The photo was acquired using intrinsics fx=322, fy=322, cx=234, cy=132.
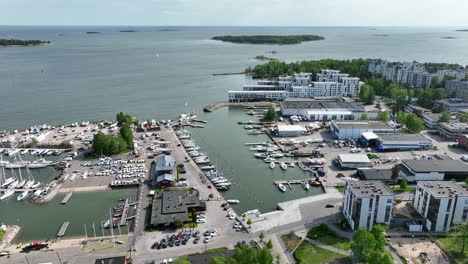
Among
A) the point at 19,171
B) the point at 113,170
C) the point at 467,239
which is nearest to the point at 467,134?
the point at 467,239

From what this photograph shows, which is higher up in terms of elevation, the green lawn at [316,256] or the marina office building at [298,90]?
the marina office building at [298,90]

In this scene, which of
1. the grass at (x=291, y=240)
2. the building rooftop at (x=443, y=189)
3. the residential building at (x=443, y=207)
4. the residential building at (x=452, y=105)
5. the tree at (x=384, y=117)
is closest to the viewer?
the grass at (x=291, y=240)

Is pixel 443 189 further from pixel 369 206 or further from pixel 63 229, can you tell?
pixel 63 229

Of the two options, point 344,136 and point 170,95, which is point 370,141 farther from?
point 170,95

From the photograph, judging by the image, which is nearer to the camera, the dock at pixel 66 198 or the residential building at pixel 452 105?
the dock at pixel 66 198

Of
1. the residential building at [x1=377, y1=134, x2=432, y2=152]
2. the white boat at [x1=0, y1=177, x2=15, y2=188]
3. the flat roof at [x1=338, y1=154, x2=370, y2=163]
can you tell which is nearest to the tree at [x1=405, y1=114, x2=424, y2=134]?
the residential building at [x1=377, y1=134, x2=432, y2=152]

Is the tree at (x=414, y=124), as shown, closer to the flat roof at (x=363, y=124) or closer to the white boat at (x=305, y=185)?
the flat roof at (x=363, y=124)

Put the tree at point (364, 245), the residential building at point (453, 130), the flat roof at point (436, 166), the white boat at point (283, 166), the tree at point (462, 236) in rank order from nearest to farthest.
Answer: the tree at point (364, 245), the tree at point (462, 236), the flat roof at point (436, 166), the white boat at point (283, 166), the residential building at point (453, 130)

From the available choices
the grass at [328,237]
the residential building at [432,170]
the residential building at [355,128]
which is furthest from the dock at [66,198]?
the residential building at [355,128]
